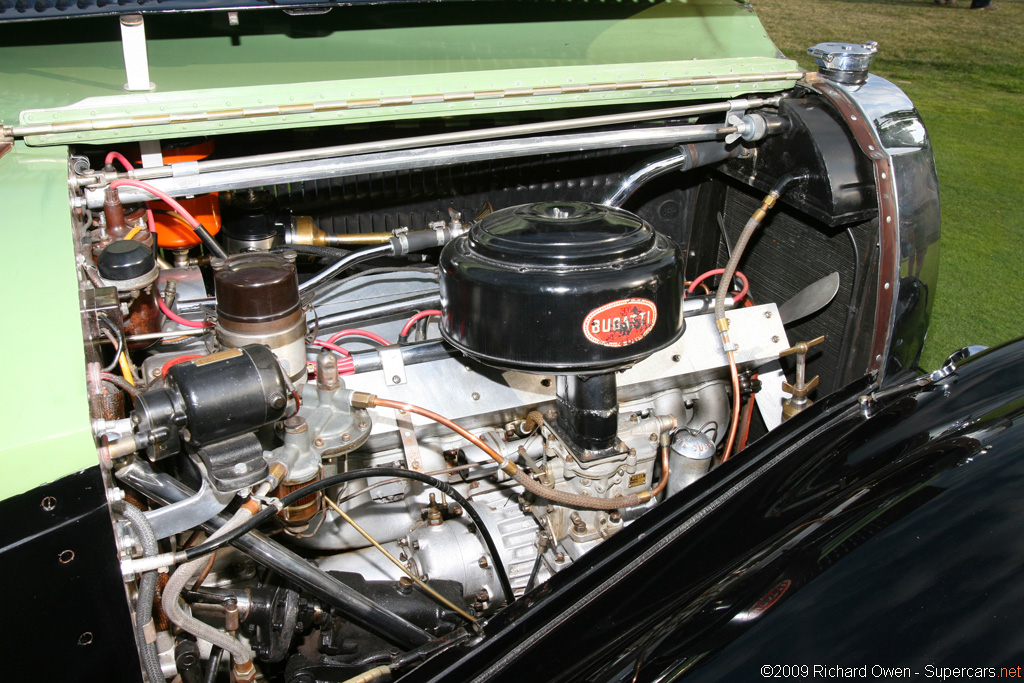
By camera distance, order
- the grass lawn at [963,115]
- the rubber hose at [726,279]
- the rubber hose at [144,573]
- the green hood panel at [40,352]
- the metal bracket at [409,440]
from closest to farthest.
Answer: the green hood panel at [40,352]
the rubber hose at [144,573]
the metal bracket at [409,440]
the rubber hose at [726,279]
the grass lawn at [963,115]

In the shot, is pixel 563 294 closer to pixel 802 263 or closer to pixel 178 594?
pixel 178 594

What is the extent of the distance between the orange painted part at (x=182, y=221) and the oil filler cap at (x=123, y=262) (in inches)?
12.3

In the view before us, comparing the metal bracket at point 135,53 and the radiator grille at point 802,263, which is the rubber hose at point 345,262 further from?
the radiator grille at point 802,263

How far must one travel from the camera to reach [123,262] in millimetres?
1266

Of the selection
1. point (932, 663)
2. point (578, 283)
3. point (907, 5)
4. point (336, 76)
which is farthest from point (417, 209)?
point (907, 5)

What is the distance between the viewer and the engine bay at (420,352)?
1.14 m

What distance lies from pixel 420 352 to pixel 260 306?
377 millimetres

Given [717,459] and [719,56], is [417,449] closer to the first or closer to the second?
[717,459]

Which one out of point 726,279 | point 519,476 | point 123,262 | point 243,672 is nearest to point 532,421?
point 519,476

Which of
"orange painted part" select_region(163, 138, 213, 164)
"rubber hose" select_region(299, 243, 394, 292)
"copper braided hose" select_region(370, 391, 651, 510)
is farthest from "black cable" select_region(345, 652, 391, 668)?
"orange painted part" select_region(163, 138, 213, 164)

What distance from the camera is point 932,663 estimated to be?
905mm

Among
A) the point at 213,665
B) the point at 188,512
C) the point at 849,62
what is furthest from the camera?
the point at 849,62

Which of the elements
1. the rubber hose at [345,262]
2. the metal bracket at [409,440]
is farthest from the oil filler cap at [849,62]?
the metal bracket at [409,440]

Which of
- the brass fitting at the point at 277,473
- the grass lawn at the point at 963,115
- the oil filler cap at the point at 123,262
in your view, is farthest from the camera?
the grass lawn at the point at 963,115
